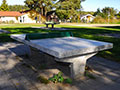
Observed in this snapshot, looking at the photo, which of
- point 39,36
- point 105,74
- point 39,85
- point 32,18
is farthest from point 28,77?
point 32,18

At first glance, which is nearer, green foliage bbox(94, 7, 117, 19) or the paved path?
the paved path

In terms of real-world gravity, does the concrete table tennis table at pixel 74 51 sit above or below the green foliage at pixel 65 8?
below

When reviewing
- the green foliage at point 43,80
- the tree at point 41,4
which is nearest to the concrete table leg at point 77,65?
the green foliage at point 43,80

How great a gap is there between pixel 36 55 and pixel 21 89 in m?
1.85

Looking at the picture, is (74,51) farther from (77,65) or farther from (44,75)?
(44,75)

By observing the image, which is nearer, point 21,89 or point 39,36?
point 21,89

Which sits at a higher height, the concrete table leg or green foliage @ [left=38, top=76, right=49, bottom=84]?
the concrete table leg

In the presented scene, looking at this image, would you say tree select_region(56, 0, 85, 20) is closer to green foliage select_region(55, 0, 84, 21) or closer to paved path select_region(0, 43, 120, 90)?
green foliage select_region(55, 0, 84, 21)

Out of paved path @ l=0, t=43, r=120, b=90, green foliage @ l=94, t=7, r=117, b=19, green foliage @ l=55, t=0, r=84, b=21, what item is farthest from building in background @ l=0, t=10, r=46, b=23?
paved path @ l=0, t=43, r=120, b=90

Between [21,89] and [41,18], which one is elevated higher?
[41,18]

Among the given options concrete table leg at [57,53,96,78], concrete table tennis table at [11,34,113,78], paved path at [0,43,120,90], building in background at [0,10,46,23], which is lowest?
paved path at [0,43,120,90]

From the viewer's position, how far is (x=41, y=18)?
42.7 m

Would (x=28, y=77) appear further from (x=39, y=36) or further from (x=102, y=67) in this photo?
(x=102, y=67)

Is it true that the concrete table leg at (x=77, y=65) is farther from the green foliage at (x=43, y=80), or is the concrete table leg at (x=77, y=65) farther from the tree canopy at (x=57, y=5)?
the tree canopy at (x=57, y=5)
